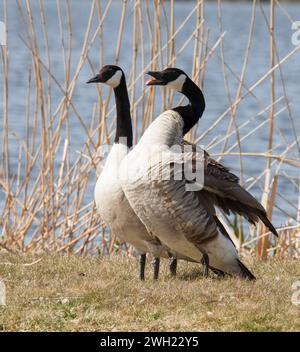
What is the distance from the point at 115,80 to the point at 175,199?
46.2 inches

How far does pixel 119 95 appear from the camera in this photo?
6.25 metres

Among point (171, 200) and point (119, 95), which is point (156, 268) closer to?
point (171, 200)

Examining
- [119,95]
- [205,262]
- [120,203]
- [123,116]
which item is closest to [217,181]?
[205,262]

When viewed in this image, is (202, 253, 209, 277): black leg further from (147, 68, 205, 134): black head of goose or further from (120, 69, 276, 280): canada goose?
(147, 68, 205, 134): black head of goose

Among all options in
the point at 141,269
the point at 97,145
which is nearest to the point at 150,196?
the point at 141,269

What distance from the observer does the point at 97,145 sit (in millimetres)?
7457

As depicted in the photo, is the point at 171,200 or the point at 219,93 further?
the point at 219,93

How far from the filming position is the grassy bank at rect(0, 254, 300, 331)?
4.66 metres

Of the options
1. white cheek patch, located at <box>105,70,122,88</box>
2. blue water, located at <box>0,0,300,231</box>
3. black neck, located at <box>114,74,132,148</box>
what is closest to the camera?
black neck, located at <box>114,74,132,148</box>

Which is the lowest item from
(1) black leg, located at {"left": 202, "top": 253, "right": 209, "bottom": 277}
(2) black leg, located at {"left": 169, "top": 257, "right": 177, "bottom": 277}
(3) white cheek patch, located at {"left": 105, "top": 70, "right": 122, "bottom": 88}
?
(2) black leg, located at {"left": 169, "top": 257, "right": 177, "bottom": 277}

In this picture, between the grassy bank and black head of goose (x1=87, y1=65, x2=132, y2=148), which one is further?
black head of goose (x1=87, y1=65, x2=132, y2=148)

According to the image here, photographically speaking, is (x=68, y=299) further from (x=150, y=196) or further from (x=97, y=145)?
(x=97, y=145)

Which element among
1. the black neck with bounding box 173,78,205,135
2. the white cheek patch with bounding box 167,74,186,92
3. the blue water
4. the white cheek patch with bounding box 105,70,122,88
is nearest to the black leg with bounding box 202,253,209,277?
the black neck with bounding box 173,78,205,135
